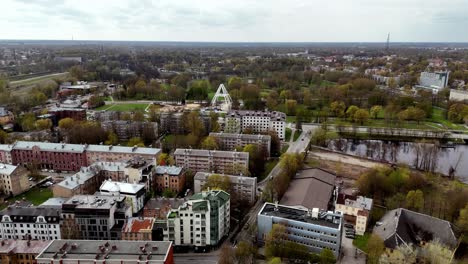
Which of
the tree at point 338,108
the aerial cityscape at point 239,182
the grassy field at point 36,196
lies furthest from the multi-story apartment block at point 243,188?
the tree at point 338,108

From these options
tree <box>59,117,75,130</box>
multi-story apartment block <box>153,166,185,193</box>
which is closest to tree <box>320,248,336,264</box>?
multi-story apartment block <box>153,166,185,193</box>

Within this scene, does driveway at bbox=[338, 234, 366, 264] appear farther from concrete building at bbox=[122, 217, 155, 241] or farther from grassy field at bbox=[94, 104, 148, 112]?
grassy field at bbox=[94, 104, 148, 112]

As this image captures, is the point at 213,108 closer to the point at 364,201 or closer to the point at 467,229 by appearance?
the point at 364,201

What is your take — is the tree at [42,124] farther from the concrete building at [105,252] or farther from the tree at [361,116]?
the tree at [361,116]

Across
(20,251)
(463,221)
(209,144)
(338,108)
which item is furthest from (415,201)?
(338,108)

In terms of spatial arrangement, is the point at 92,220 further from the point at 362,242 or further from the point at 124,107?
the point at 124,107

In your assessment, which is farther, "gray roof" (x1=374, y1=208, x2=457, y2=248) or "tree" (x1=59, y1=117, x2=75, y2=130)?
"tree" (x1=59, y1=117, x2=75, y2=130)
